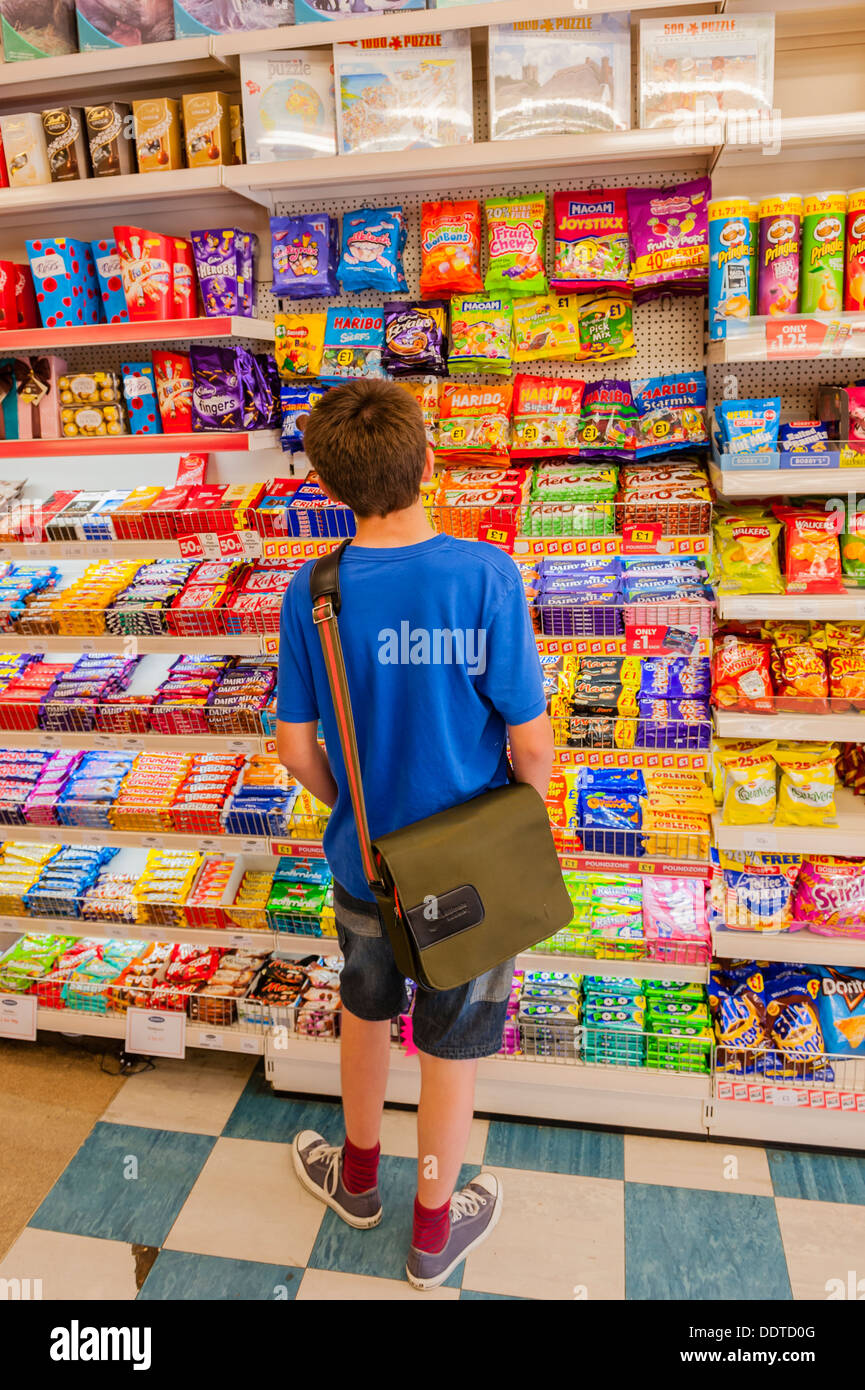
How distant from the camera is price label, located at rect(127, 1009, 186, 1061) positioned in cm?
271

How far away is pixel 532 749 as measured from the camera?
1775 mm

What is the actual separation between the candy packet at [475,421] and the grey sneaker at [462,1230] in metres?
1.93

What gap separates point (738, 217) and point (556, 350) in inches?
21.3

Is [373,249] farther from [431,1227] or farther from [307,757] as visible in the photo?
[431,1227]

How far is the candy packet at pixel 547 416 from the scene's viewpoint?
2480 millimetres

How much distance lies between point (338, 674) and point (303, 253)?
4.86 feet

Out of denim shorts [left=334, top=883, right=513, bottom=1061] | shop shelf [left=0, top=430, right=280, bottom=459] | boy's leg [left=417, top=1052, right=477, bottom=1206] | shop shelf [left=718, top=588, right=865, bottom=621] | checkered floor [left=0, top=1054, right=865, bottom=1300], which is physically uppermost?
shop shelf [left=0, top=430, right=280, bottom=459]

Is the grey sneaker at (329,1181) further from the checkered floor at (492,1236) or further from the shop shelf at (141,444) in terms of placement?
the shop shelf at (141,444)

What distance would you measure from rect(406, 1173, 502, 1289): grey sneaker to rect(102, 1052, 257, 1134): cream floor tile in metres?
0.77

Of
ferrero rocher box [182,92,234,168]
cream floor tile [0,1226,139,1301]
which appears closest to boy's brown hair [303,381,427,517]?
ferrero rocher box [182,92,234,168]

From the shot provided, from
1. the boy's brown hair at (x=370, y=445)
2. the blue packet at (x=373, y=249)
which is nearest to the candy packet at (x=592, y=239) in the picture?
the blue packet at (x=373, y=249)

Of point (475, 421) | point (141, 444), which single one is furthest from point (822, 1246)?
point (141, 444)

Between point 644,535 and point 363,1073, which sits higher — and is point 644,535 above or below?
above

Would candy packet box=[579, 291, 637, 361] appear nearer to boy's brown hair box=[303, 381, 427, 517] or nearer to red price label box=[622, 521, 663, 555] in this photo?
red price label box=[622, 521, 663, 555]
